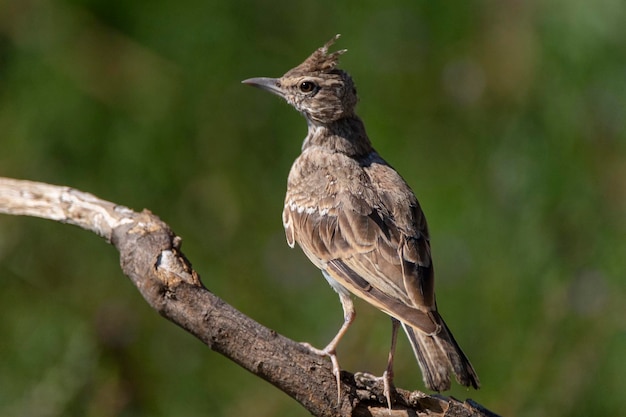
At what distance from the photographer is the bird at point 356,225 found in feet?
16.2

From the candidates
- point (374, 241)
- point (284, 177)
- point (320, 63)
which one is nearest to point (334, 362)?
point (374, 241)

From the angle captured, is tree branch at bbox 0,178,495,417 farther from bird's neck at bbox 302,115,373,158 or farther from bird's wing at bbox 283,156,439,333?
bird's neck at bbox 302,115,373,158

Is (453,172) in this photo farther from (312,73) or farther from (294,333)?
(312,73)

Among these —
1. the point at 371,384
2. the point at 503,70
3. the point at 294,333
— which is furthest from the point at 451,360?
the point at 503,70

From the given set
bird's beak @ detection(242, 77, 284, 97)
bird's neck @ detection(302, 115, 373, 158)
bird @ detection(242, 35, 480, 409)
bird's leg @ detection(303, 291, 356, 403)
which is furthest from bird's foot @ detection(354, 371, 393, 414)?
bird's beak @ detection(242, 77, 284, 97)

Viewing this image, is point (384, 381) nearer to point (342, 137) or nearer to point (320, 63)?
point (342, 137)

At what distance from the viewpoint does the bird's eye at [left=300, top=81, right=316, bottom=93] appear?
6367 mm

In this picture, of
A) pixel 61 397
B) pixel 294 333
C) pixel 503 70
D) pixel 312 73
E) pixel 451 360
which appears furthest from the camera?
pixel 503 70

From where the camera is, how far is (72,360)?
7.18 meters

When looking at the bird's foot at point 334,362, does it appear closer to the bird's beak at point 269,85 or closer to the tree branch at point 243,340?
the tree branch at point 243,340

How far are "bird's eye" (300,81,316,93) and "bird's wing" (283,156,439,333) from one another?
0.74 metres

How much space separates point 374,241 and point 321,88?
140cm

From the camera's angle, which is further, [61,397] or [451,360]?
[61,397]

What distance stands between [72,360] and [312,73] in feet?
8.91
